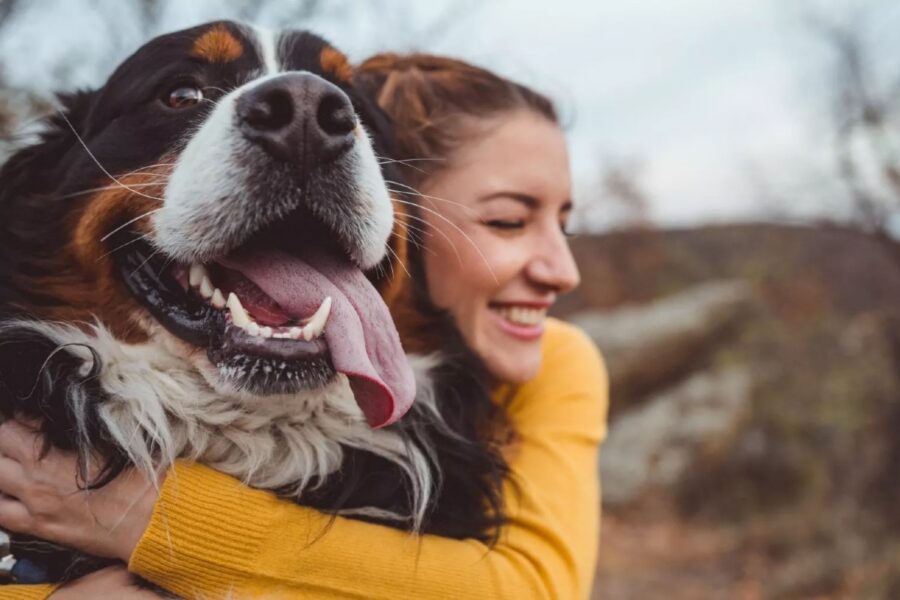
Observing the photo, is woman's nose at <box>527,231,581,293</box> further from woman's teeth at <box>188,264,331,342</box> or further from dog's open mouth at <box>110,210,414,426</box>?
woman's teeth at <box>188,264,331,342</box>

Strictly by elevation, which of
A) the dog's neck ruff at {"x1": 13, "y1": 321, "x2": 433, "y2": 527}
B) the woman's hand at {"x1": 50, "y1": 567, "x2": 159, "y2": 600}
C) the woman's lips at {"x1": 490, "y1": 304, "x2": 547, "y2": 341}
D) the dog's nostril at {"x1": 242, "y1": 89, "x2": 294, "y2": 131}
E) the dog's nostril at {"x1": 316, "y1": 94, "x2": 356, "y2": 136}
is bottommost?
the woman's hand at {"x1": 50, "y1": 567, "x2": 159, "y2": 600}

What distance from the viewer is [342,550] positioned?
1.79 metres

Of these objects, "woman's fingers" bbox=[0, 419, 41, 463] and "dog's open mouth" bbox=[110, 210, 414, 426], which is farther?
"woman's fingers" bbox=[0, 419, 41, 463]

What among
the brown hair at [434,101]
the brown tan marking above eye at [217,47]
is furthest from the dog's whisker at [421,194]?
the brown tan marking above eye at [217,47]

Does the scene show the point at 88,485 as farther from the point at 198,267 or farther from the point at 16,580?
the point at 198,267

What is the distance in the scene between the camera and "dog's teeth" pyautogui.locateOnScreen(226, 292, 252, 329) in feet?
5.57

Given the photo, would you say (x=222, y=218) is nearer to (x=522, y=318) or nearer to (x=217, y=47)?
(x=217, y=47)

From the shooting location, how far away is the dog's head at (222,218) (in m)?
1.69

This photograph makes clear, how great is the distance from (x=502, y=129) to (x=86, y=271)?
4.13 ft

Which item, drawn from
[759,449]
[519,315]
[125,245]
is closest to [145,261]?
[125,245]

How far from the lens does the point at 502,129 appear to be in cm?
257

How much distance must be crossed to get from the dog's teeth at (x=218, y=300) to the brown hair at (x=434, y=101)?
2.67 ft

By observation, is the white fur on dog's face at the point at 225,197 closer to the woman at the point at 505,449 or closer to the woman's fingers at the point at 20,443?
the woman at the point at 505,449

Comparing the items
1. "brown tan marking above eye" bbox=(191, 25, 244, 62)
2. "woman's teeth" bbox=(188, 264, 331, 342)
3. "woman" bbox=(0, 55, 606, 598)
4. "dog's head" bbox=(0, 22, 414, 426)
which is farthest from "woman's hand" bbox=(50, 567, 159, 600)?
"brown tan marking above eye" bbox=(191, 25, 244, 62)
